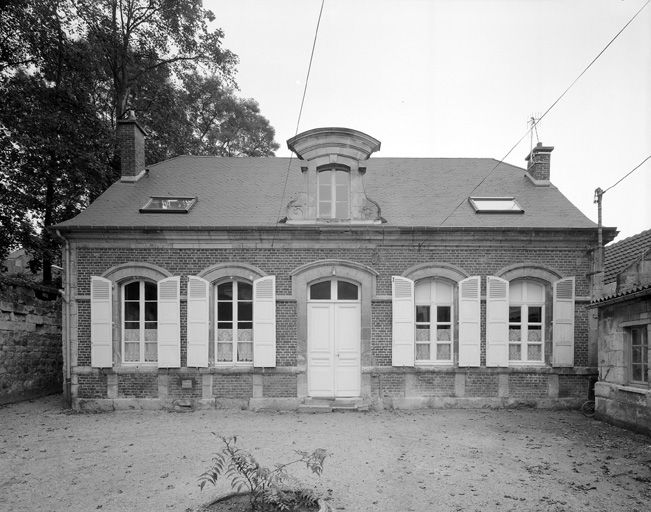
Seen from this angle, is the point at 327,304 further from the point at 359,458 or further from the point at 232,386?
the point at 359,458

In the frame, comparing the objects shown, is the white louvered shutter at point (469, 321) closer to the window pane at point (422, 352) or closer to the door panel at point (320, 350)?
the window pane at point (422, 352)

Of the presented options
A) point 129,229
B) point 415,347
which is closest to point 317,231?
point 415,347

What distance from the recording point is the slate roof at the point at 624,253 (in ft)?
32.1

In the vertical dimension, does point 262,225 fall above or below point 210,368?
above

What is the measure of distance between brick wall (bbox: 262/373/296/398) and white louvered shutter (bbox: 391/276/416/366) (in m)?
2.45

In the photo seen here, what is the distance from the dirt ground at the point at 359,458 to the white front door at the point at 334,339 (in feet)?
2.57

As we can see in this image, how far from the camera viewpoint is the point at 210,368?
30.5ft

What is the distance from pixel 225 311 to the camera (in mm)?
9633

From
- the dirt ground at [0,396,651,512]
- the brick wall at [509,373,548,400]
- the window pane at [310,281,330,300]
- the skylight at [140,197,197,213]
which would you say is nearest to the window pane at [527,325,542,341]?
the brick wall at [509,373,548,400]

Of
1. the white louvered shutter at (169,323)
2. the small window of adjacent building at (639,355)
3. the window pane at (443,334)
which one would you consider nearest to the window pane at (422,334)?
the window pane at (443,334)

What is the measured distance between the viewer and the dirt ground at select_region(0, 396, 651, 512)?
494 cm

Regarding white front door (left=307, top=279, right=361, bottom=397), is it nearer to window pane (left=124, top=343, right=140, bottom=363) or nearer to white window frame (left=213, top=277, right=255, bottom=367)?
white window frame (left=213, top=277, right=255, bottom=367)

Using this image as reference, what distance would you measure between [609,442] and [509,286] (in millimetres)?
3688

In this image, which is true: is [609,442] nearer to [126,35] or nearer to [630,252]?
[630,252]
